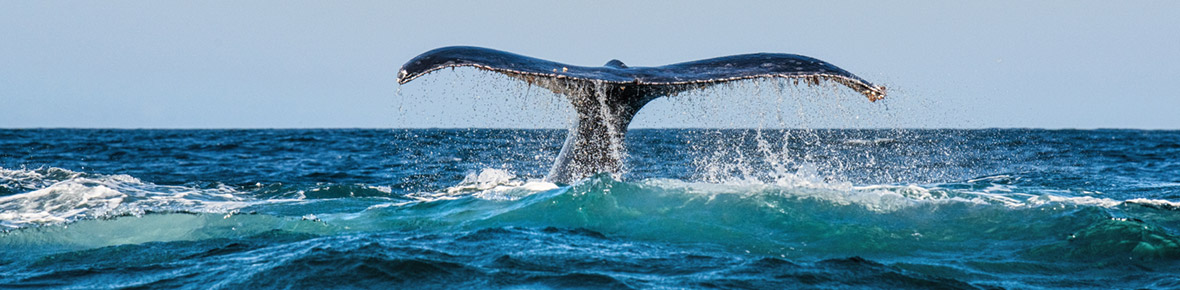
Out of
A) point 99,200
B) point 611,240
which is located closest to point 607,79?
point 611,240

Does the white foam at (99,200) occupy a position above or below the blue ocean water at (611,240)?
below

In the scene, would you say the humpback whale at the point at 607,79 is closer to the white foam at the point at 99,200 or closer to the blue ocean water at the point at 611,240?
the blue ocean water at the point at 611,240

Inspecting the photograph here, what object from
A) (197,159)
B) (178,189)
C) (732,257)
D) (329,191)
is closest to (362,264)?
(732,257)

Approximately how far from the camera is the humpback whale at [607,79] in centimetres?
698

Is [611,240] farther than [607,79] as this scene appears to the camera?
No

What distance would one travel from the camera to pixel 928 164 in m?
20.5

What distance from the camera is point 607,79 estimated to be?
727cm

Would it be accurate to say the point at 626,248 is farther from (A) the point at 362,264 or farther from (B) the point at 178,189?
(B) the point at 178,189

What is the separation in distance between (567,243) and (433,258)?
1.01 m

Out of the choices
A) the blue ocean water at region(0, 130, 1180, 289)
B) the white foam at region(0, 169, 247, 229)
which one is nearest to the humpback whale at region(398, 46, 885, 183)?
the blue ocean water at region(0, 130, 1180, 289)

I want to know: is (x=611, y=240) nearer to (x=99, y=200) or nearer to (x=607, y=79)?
(x=607, y=79)

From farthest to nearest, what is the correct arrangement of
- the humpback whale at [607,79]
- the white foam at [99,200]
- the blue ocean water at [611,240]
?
the white foam at [99,200] → the humpback whale at [607,79] → the blue ocean water at [611,240]

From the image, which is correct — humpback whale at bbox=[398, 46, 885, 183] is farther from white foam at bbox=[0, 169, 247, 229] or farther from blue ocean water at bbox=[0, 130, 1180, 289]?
white foam at bbox=[0, 169, 247, 229]

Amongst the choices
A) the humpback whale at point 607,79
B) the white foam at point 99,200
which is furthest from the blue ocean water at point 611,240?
the humpback whale at point 607,79
